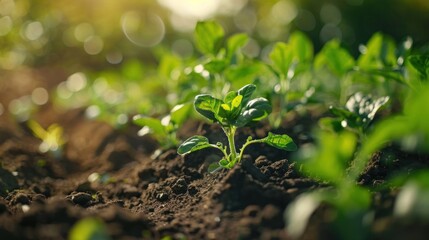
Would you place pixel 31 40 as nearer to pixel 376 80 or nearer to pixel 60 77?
pixel 60 77

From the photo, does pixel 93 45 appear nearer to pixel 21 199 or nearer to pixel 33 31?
pixel 33 31

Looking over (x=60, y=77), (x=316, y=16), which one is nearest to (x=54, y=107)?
(x=60, y=77)

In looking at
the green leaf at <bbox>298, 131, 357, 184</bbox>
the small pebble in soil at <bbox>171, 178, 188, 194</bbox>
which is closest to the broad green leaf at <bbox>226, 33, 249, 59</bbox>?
the small pebble in soil at <bbox>171, 178, 188, 194</bbox>

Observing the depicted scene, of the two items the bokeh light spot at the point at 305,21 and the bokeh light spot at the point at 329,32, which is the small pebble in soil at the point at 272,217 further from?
the bokeh light spot at the point at 305,21

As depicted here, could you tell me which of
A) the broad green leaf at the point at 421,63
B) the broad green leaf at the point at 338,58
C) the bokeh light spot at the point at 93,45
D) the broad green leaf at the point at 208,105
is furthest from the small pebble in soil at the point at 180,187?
the bokeh light spot at the point at 93,45

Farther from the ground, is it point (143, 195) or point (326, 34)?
point (326, 34)

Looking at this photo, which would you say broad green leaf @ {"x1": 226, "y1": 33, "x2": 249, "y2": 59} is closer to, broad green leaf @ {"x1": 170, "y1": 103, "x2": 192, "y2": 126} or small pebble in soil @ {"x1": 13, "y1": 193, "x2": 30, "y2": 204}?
broad green leaf @ {"x1": 170, "y1": 103, "x2": 192, "y2": 126}
